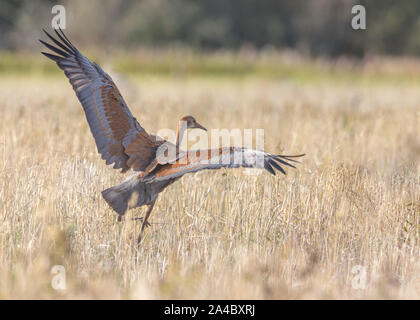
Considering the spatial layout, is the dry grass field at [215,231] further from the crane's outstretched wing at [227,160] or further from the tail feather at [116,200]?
the crane's outstretched wing at [227,160]

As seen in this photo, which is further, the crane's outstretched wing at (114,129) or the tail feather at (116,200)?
the crane's outstretched wing at (114,129)

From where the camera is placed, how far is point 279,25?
45.8 meters

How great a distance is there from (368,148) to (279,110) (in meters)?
3.98

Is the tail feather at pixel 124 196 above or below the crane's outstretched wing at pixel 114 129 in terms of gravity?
below

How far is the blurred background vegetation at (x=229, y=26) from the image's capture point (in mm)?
34875

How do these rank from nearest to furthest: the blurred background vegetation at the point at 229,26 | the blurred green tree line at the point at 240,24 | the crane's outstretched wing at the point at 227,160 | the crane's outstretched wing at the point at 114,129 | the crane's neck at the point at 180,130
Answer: the crane's outstretched wing at the point at 227,160 < the crane's outstretched wing at the point at 114,129 < the crane's neck at the point at 180,130 < the blurred background vegetation at the point at 229,26 < the blurred green tree line at the point at 240,24

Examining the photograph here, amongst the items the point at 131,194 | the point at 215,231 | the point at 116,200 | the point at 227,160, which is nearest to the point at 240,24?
the point at 215,231

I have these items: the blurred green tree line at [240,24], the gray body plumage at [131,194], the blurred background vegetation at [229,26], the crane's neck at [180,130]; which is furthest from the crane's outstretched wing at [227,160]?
the blurred green tree line at [240,24]

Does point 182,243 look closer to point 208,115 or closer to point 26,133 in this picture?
point 26,133

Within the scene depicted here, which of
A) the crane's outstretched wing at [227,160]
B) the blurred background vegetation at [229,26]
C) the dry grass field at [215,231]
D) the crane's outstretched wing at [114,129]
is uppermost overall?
the blurred background vegetation at [229,26]

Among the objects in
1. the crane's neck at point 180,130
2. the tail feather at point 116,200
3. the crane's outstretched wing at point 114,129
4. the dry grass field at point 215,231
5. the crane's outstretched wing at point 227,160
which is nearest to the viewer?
the dry grass field at point 215,231

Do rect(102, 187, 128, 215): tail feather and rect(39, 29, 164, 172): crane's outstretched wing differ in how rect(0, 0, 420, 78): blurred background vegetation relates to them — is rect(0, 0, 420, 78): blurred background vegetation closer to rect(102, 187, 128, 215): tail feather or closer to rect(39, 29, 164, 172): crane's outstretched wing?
rect(39, 29, 164, 172): crane's outstretched wing

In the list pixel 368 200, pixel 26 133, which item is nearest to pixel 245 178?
pixel 368 200
